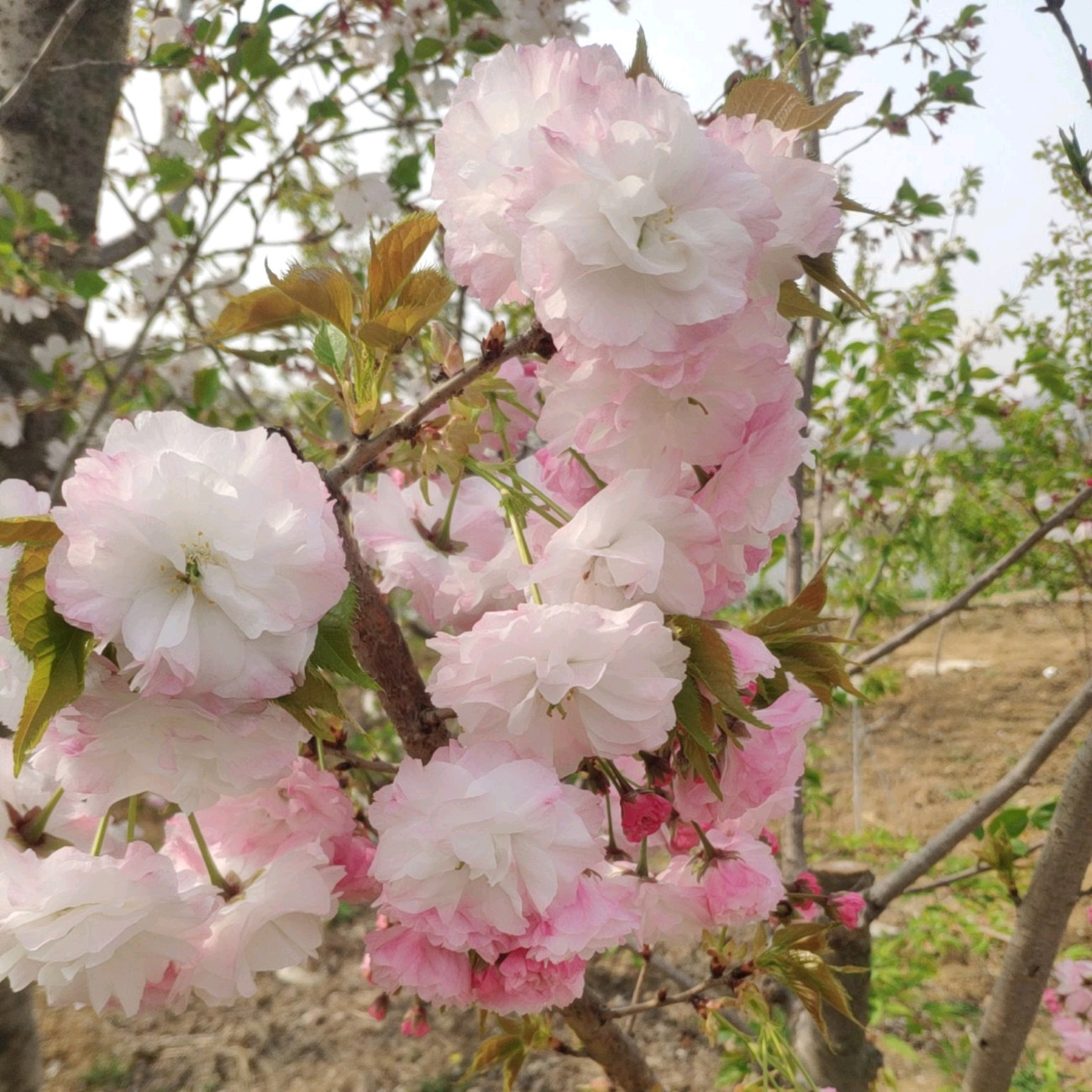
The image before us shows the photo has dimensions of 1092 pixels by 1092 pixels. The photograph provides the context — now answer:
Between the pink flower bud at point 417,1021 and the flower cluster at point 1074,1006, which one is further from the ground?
the pink flower bud at point 417,1021

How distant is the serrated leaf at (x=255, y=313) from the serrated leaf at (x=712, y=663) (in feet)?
0.95

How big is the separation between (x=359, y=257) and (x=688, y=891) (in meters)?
2.47

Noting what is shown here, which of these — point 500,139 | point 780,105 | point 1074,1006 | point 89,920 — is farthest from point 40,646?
point 1074,1006

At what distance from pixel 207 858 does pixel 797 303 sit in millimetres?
498

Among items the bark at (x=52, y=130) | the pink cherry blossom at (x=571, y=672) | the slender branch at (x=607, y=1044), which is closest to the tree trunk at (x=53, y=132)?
the bark at (x=52, y=130)

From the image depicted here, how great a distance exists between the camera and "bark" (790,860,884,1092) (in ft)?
3.92

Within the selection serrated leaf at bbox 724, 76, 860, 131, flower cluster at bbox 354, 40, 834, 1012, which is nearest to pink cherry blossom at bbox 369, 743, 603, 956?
flower cluster at bbox 354, 40, 834, 1012

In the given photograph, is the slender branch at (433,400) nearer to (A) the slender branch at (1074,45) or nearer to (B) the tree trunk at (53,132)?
(A) the slender branch at (1074,45)

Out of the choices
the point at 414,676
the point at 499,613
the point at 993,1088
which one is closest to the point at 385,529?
the point at 414,676

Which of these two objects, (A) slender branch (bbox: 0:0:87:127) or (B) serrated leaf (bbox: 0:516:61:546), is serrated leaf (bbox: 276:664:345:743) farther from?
(A) slender branch (bbox: 0:0:87:127)

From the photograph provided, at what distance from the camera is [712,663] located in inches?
17.9

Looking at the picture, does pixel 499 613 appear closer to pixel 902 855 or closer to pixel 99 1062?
pixel 99 1062

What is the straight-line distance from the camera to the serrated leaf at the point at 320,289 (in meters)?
0.48

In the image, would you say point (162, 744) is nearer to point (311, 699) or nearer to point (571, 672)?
point (311, 699)
